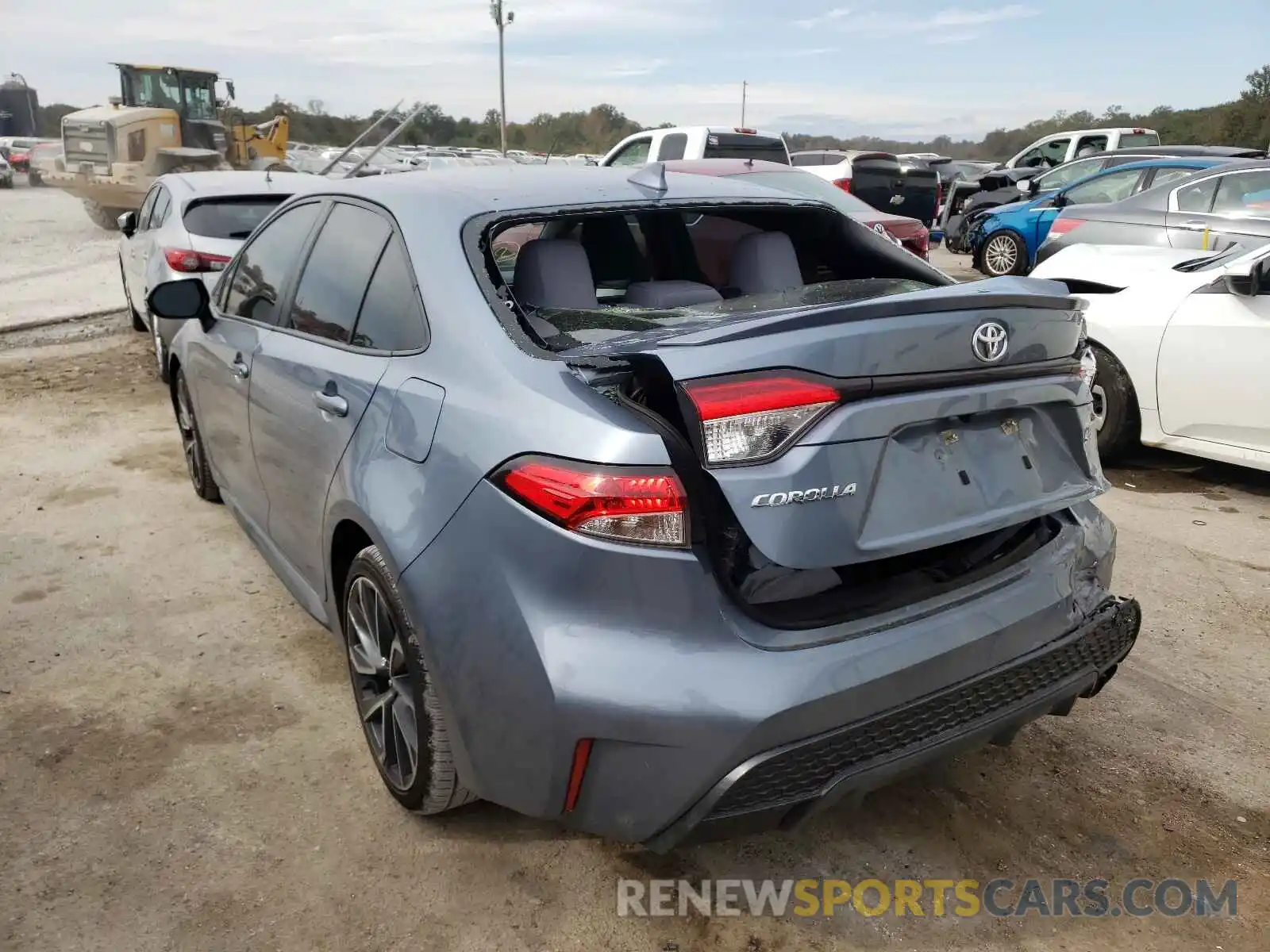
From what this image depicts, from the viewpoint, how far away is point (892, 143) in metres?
90.4

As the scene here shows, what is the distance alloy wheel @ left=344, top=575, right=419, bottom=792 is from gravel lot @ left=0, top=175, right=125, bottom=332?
933 cm

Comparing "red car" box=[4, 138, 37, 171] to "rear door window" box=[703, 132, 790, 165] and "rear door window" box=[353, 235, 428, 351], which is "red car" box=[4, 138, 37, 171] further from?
"rear door window" box=[353, 235, 428, 351]

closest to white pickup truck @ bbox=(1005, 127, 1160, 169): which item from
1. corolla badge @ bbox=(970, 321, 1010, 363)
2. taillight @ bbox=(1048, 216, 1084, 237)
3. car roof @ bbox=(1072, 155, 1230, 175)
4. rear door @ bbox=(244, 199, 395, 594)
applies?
car roof @ bbox=(1072, 155, 1230, 175)

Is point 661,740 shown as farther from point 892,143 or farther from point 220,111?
point 892,143

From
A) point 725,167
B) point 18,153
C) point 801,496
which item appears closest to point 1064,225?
point 725,167

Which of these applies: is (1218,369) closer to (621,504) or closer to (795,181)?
(621,504)

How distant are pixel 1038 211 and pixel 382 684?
12089mm

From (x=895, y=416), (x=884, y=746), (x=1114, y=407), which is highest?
(x=895, y=416)

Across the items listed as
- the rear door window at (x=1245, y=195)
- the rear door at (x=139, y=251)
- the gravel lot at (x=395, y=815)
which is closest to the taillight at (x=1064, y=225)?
the rear door window at (x=1245, y=195)

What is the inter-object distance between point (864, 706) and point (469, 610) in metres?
0.84

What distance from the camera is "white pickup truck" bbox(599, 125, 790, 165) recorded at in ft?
41.2

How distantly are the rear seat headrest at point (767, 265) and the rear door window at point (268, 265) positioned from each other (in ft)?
4.70

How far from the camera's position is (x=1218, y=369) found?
4938 mm

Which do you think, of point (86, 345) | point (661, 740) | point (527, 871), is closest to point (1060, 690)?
point (661, 740)
